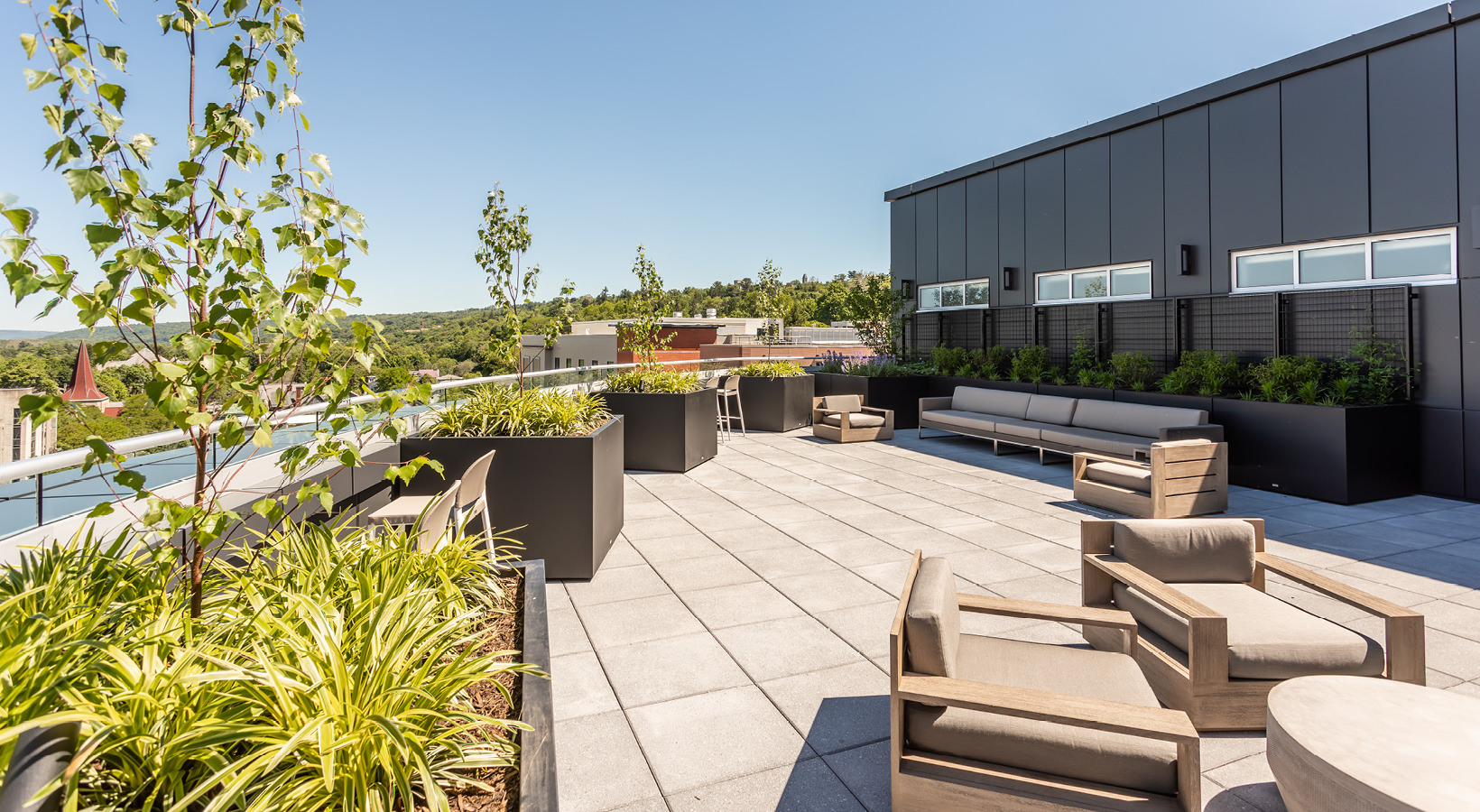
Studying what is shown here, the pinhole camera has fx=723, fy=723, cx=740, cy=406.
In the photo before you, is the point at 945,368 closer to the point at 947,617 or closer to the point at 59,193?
the point at 947,617

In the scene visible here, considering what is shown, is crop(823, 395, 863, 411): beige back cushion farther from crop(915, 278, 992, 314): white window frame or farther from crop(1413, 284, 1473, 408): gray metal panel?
crop(1413, 284, 1473, 408): gray metal panel

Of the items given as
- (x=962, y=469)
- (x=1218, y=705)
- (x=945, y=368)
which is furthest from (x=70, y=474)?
(x=945, y=368)

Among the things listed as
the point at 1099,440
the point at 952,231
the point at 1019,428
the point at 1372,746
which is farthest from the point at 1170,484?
the point at 952,231

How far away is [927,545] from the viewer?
4.84 meters

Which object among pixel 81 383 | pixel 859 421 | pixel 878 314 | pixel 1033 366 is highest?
pixel 878 314

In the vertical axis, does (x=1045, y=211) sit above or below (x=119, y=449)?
above

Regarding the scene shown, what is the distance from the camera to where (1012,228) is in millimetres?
11336

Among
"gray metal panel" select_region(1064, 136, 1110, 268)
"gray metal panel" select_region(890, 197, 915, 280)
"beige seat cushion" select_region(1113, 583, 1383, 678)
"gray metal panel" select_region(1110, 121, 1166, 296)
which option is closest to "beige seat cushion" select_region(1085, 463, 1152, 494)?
"beige seat cushion" select_region(1113, 583, 1383, 678)

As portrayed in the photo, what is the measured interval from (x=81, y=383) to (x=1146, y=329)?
400 inches

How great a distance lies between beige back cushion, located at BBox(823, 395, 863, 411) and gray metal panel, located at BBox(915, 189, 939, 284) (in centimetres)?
395

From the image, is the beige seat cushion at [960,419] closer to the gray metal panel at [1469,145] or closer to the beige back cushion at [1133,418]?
the beige back cushion at [1133,418]

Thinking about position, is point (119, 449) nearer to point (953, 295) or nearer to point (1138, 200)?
point (1138, 200)

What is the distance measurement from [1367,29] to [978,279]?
5.76m

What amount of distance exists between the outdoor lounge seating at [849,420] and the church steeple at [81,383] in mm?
8502
